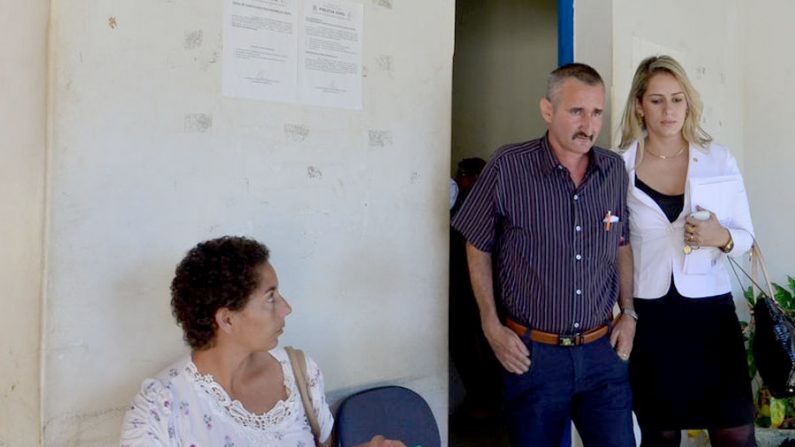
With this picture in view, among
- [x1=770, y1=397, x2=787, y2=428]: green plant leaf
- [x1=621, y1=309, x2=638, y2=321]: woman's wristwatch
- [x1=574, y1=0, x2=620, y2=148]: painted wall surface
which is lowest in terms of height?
[x1=770, y1=397, x2=787, y2=428]: green plant leaf

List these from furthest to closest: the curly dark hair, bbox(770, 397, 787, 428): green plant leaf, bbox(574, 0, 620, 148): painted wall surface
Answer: bbox(770, 397, 787, 428): green plant leaf < bbox(574, 0, 620, 148): painted wall surface < the curly dark hair

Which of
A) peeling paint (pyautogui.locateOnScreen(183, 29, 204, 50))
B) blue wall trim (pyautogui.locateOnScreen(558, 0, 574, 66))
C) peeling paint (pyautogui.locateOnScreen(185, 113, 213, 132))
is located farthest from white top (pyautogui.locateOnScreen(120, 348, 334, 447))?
blue wall trim (pyautogui.locateOnScreen(558, 0, 574, 66))

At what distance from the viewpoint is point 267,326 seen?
78.6 inches

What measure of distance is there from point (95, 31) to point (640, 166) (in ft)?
6.10

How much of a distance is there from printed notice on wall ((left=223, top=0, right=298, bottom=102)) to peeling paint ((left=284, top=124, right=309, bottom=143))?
86 mm

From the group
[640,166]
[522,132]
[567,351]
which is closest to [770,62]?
[522,132]

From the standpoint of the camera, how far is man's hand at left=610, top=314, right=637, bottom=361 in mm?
2629

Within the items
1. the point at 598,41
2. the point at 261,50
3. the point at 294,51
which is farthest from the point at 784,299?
the point at 261,50

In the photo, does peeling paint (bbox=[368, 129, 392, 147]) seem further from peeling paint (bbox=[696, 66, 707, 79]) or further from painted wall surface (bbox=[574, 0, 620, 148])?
peeling paint (bbox=[696, 66, 707, 79])

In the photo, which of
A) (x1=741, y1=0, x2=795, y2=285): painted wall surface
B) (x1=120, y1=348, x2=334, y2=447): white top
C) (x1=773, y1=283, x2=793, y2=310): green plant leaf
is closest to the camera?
(x1=120, y1=348, x2=334, y2=447): white top

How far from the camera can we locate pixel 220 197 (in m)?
2.32

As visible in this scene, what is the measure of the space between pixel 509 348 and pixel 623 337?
41 cm

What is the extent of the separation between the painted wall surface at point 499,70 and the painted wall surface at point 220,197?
2246 mm

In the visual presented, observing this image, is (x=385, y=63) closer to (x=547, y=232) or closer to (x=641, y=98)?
(x=547, y=232)
